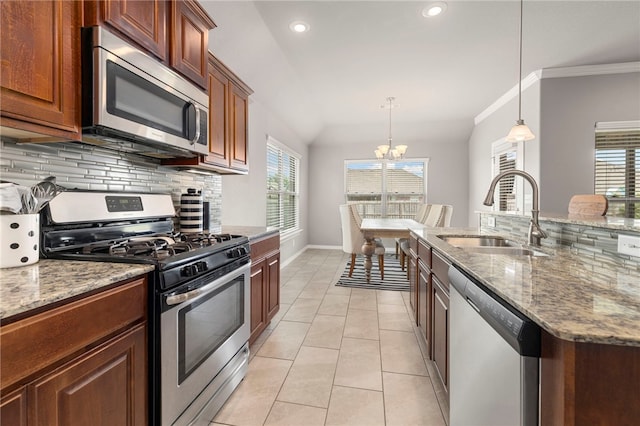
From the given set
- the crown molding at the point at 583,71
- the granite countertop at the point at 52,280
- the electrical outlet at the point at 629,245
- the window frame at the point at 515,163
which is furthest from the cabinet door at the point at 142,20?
the window frame at the point at 515,163

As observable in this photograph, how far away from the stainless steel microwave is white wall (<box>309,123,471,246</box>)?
5.12m

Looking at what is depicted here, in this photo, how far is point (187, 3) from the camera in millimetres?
1717

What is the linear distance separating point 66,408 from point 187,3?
2.03m

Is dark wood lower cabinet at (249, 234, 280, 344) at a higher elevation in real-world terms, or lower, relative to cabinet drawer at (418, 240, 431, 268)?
lower

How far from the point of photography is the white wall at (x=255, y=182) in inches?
125

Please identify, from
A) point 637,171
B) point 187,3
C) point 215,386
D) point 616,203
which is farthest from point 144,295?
point 637,171

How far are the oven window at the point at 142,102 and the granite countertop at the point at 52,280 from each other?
0.66m

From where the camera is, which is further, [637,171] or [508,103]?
[508,103]

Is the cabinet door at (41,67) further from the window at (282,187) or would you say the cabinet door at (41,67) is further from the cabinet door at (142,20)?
the window at (282,187)

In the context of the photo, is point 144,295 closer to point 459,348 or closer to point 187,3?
point 459,348

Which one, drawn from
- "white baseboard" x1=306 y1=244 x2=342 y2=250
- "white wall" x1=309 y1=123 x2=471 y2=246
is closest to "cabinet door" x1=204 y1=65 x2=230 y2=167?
"white wall" x1=309 y1=123 x2=471 y2=246

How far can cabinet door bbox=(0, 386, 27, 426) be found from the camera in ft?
2.19

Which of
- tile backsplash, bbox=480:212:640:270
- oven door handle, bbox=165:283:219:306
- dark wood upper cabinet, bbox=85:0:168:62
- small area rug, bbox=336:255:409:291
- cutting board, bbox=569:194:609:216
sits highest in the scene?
dark wood upper cabinet, bbox=85:0:168:62

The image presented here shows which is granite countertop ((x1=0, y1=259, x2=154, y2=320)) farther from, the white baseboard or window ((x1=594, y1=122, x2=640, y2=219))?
the white baseboard
